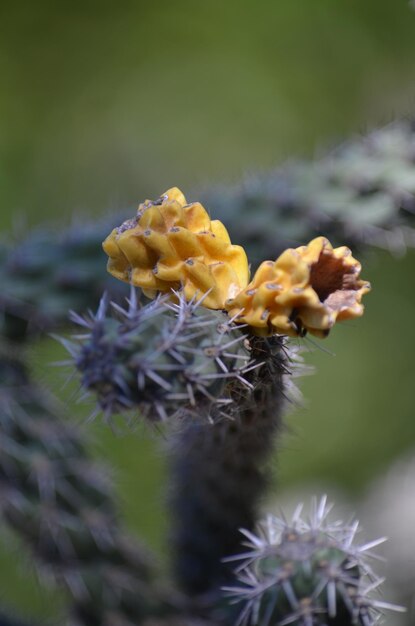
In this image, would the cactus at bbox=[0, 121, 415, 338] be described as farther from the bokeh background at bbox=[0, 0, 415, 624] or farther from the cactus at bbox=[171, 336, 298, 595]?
the bokeh background at bbox=[0, 0, 415, 624]

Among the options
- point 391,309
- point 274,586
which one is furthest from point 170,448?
point 391,309

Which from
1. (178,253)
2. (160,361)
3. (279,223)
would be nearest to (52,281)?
(279,223)

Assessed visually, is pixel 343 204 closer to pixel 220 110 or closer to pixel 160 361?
pixel 160 361

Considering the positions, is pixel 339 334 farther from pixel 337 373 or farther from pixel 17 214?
pixel 17 214

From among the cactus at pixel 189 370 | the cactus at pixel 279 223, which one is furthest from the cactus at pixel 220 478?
the cactus at pixel 279 223

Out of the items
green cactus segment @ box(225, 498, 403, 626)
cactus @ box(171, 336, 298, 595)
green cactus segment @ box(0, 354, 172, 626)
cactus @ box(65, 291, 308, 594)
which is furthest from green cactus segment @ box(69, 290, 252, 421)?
green cactus segment @ box(0, 354, 172, 626)

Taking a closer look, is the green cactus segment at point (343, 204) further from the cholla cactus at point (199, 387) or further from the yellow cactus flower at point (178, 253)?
the yellow cactus flower at point (178, 253)
